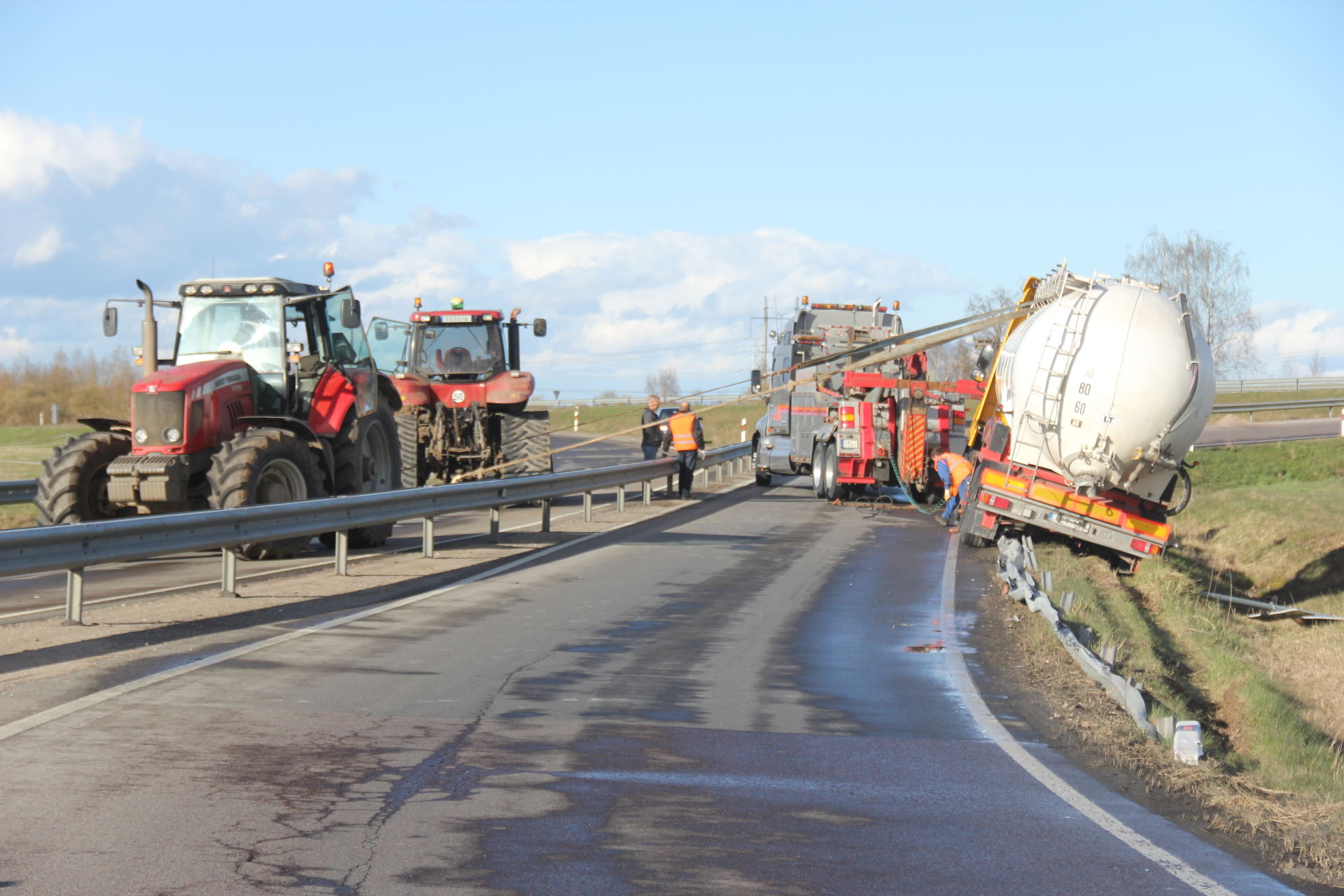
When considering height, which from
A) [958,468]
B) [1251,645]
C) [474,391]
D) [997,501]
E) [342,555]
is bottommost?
[1251,645]

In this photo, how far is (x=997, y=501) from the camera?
16.3 metres

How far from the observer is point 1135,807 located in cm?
600

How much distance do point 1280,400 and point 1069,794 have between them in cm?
5823

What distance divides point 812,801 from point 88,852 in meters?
2.92

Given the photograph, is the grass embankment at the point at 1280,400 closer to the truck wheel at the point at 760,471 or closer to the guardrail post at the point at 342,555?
the truck wheel at the point at 760,471

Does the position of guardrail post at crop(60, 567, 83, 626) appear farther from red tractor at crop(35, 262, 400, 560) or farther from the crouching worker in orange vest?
the crouching worker in orange vest

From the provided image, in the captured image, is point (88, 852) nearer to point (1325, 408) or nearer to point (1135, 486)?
point (1135, 486)

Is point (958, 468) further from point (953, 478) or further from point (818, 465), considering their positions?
point (818, 465)

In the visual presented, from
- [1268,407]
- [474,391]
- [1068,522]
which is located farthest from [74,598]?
[1268,407]

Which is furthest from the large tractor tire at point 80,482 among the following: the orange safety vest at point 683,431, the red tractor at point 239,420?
the orange safety vest at point 683,431

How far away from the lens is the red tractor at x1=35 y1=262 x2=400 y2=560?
44.4 ft

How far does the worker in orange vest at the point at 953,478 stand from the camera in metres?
18.8

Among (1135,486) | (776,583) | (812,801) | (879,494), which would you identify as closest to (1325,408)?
(879,494)

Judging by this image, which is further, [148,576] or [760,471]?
[760,471]
